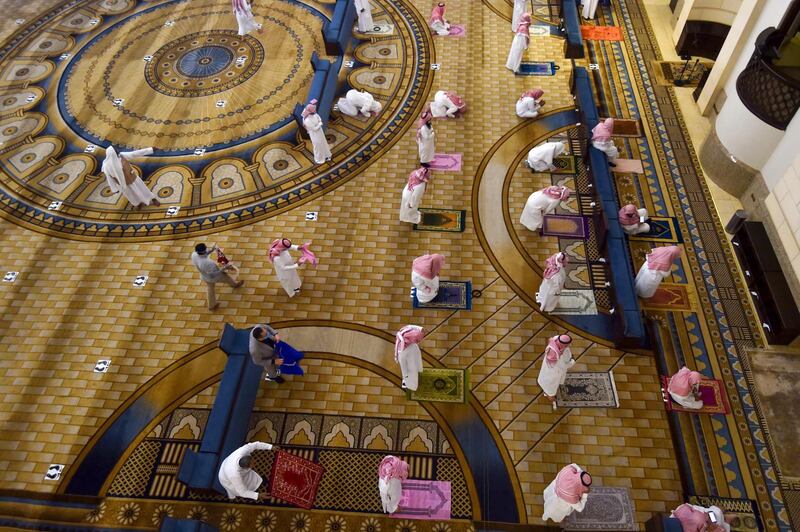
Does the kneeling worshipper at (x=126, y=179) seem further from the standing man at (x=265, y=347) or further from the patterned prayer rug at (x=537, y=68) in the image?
the patterned prayer rug at (x=537, y=68)

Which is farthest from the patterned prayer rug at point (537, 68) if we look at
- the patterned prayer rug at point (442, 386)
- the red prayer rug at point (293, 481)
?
the red prayer rug at point (293, 481)

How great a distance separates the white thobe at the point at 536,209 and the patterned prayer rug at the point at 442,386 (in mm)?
2544

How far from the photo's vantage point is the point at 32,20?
11.8 meters

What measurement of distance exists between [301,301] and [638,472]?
4730mm

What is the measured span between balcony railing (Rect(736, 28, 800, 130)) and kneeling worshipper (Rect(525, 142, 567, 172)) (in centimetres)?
270

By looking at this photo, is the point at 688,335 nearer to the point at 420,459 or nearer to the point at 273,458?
the point at 420,459

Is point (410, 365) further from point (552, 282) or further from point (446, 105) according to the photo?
point (446, 105)

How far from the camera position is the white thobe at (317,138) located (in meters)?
7.88

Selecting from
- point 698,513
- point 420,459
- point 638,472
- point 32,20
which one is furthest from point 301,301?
point 32,20

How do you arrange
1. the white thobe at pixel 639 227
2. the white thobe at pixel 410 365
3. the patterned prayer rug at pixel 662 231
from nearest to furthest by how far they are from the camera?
the white thobe at pixel 410 365, the white thobe at pixel 639 227, the patterned prayer rug at pixel 662 231

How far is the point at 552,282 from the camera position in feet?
20.7

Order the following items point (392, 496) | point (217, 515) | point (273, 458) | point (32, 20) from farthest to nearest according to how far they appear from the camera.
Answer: point (32, 20), point (273, 458), point (217, 515), point (392, 496)

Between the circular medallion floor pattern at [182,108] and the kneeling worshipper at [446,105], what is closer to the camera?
the circular medallion floor pattern at [182,108]

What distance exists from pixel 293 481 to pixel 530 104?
282 inches
